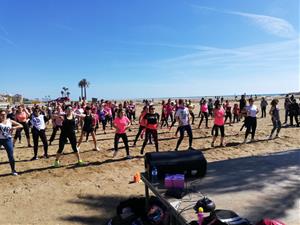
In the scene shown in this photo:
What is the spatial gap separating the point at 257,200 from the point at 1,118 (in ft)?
22.8

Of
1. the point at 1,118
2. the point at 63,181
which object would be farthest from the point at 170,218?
the point at 1,118

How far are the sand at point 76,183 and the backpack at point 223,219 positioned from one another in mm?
2575

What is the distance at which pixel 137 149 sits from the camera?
12.2 m

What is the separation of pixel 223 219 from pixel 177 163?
1.90 m

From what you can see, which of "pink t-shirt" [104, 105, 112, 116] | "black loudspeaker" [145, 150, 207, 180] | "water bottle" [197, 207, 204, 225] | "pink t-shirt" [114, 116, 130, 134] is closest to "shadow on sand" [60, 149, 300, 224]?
"black loudspeaker" [145, 150, 207, 180]

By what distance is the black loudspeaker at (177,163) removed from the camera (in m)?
5.37

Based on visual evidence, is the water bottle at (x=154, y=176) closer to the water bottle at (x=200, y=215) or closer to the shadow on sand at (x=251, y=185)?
the shadow on sand at (x=251, y=185)

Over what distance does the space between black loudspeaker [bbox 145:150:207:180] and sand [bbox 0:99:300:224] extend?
1.36 meters

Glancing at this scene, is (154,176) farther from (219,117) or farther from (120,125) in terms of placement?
(219,117)

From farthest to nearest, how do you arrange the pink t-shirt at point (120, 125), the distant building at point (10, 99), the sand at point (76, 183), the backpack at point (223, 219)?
1. the distant building at point (10, 99)
2. the pink t-shirt at point (120, 125)
3. the sand at point (76, 183)
4. the backpack at point (223, 219)

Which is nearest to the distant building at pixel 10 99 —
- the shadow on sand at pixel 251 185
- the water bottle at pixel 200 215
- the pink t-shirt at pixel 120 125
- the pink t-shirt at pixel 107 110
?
the pink t-shirt at pixel 107 110

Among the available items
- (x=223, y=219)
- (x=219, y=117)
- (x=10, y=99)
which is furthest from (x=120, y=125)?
(x=10, y=99)

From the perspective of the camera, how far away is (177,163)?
17.6 feet

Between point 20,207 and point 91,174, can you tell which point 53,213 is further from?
point 91,174
